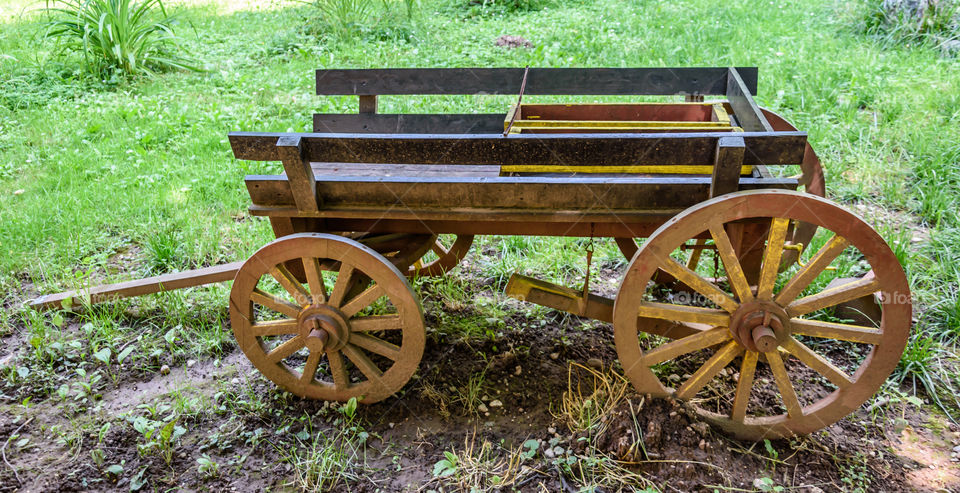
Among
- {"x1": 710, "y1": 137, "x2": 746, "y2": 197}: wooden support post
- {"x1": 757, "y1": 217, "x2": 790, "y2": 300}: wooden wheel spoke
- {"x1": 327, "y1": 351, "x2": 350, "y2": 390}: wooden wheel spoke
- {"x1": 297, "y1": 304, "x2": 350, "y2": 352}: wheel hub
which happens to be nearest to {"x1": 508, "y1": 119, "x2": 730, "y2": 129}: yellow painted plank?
{"x1": 710, "y1": 137, "x2": 746, "y2": 197}: wooden support post

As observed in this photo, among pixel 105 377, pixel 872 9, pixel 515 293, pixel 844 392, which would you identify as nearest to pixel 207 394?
pixel 105 377

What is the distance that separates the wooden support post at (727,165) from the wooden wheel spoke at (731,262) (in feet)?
0.47

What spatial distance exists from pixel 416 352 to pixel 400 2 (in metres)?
7.63

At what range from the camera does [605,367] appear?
10.5 feet

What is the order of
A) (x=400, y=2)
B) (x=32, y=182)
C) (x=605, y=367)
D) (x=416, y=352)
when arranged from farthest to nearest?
(x=400, y=2) < (x=32, y=182) < (x=605, y=367) < (x=416, y=352)

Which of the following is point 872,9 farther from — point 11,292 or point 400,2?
point 11,292

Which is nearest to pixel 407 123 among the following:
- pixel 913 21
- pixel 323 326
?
pixel 323 326

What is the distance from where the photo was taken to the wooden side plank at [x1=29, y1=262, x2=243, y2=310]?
3.36 metres

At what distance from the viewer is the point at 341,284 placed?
2.72 metres

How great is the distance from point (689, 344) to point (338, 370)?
4.76 feet

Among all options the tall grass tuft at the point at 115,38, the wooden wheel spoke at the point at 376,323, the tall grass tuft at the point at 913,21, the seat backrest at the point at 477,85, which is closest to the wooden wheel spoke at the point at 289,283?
the wooden wheel spoke at the point at 376,323

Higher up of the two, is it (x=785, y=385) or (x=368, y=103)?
(x=368, y=103)

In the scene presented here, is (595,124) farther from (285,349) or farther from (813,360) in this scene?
(285,349)

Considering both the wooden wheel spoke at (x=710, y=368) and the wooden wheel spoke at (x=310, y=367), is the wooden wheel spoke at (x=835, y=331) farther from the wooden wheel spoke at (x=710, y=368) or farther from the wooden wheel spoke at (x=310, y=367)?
the wooden wheel spoke at (x=310, y=367)
